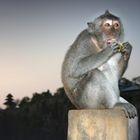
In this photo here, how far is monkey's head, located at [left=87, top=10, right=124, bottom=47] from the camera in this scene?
6.85m

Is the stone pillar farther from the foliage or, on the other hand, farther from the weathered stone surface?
the foliage

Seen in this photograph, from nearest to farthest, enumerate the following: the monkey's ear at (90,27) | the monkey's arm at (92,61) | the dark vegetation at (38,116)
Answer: the monkey's arm at (92,61), the monkey's ear at (90,27), the dark vegetation at (38,116)

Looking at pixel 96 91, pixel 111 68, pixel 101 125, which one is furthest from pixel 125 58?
pixel 101 125

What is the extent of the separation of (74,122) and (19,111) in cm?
2016

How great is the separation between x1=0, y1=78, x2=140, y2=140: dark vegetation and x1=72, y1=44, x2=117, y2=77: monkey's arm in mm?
14380

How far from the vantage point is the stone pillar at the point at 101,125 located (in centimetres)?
657

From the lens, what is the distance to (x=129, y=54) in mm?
6797

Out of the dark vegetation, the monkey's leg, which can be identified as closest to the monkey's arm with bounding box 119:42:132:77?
the monkey's leg

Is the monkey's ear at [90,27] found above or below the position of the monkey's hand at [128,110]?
above

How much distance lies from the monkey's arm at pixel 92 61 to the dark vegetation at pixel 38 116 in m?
14.4

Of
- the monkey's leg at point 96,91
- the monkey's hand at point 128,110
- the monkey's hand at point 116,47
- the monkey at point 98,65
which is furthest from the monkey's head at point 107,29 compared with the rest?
the monkey's hand at point 128,110

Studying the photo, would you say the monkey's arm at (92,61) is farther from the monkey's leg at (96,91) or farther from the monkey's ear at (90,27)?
the monkey's ear at (90,27)

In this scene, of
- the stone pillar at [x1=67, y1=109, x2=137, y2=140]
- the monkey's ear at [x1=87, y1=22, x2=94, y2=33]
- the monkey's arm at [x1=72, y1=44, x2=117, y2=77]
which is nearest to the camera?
the stone pillar at [x1=67, y1=109, x2=137, y2=140]

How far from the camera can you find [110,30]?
688cm
